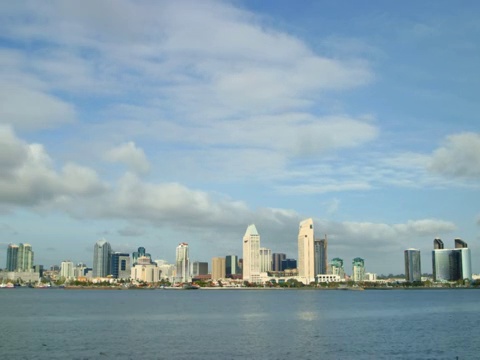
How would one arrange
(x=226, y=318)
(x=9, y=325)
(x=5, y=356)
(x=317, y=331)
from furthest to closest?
(x=226, y=318)
(x=9, y=325)
(x=317, y=331)
(x=5, y=356)

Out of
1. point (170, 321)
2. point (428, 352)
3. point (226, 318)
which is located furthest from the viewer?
point (226, 318)

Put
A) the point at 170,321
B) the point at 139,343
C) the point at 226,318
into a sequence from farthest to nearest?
the point at 226,318 < the point at 170,321 < the point at 139,343

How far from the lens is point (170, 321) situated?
3728 inches

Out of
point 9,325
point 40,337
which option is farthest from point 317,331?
point 9,325

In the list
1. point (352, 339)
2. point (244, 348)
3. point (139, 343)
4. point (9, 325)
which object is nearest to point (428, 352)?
point (352, 339)

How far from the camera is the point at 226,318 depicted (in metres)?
102

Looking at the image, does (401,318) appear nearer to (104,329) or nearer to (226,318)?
(226,318)

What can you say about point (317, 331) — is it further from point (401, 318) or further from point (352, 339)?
point (401, 318)

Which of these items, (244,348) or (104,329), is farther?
(104,329)

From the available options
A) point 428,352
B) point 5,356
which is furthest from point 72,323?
point 428,352

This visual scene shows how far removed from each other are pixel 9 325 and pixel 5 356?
34464mm

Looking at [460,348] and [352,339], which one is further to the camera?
[352,339]

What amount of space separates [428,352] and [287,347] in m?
14.9

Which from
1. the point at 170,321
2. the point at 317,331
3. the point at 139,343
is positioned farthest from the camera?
the point at 170,321
